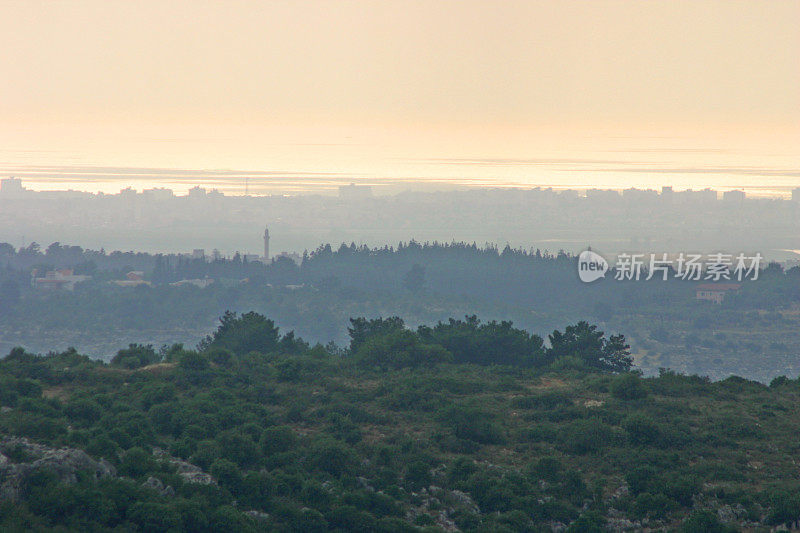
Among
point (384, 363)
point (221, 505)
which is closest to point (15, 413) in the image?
point (221, 505)

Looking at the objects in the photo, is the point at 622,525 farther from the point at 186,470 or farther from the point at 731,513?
the point at 186,470

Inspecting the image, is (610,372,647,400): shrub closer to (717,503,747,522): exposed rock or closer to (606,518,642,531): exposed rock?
(717,503,747,522): exposed rock

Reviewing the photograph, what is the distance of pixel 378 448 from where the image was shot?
42844 millimetres

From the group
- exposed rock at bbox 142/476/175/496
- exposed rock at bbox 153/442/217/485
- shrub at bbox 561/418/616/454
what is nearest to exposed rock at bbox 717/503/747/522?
shrub at bbox 561/418/616/454

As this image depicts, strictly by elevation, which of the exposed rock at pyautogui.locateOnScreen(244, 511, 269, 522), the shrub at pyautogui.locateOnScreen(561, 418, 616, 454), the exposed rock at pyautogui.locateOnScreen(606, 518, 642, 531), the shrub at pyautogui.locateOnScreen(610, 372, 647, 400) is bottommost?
the exposed rock at pyautogui.locateOnScreen(606, 518, 642, 531)

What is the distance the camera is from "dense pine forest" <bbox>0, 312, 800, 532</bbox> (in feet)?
104

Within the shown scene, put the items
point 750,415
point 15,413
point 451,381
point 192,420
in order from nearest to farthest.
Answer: point 15,413
point 192,420
point 750,415
point 451,381

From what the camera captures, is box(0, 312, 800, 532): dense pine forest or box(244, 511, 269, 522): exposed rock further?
box(244, 511, 269, 522): exposed rock

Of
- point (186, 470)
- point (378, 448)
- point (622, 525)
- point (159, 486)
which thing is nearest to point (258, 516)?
point (159, 486)

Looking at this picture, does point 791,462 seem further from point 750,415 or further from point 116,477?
point 116,477

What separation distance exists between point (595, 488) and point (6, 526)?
24310 millimetres

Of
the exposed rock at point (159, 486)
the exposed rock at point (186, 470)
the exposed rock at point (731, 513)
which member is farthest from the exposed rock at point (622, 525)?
the exposed rock at point (159, 486)

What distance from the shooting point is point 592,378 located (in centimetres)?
6138

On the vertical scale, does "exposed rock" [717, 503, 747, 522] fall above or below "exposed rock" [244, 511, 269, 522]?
above
